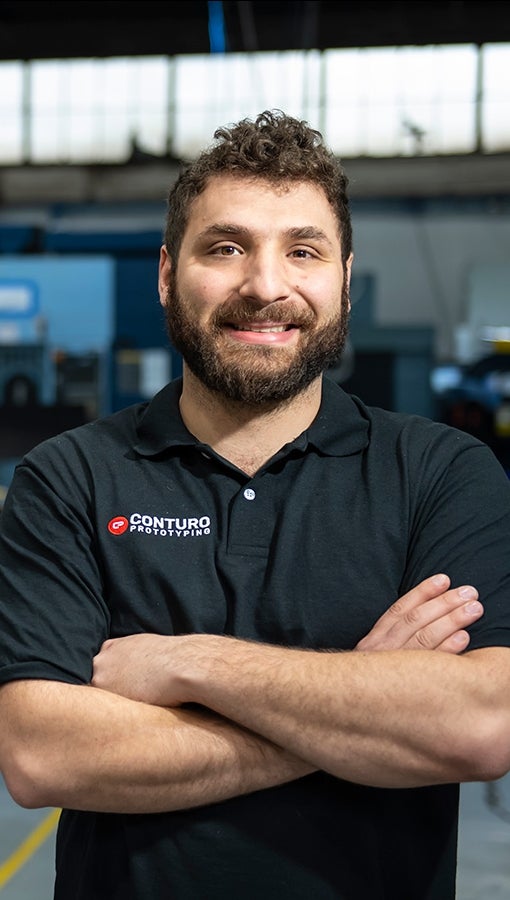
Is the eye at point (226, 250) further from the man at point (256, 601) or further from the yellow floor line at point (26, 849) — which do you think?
the yellow floor line at point (26, 849)

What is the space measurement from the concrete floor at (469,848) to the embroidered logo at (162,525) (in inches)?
80.2

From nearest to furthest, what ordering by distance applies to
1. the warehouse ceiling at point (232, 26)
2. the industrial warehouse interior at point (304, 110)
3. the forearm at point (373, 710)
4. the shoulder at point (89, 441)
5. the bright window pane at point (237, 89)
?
the forearm at point (373, 710) → the shoulder at point (89, 441) → the warehouse ceiling at point (232, 26) → the industrial warehouse interior at point (304, 110) → the bright window pane at point (237, 89)

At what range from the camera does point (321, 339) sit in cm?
138

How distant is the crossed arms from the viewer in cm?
117

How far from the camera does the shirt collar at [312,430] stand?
1378mm

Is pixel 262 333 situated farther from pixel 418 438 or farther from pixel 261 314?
pixel 418 438

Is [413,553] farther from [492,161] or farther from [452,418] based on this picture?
[492,161]

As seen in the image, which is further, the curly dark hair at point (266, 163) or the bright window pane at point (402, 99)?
the bright window pane at point (402, 99)

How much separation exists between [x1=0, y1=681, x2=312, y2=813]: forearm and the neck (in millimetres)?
358

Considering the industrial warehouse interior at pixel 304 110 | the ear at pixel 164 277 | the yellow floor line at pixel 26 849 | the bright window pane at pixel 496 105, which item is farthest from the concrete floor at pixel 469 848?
the bright window pane at pixel 496 105

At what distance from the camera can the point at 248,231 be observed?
1.35 m

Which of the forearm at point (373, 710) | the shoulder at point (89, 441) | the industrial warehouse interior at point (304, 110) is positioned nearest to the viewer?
the forearm at point (373, 710)

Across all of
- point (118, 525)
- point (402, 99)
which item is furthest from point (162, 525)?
point (402, 99)

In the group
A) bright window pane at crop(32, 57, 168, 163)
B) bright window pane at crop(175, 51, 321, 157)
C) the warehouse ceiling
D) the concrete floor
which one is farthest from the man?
bright window pane at crop(32, 57, 168, 163)
